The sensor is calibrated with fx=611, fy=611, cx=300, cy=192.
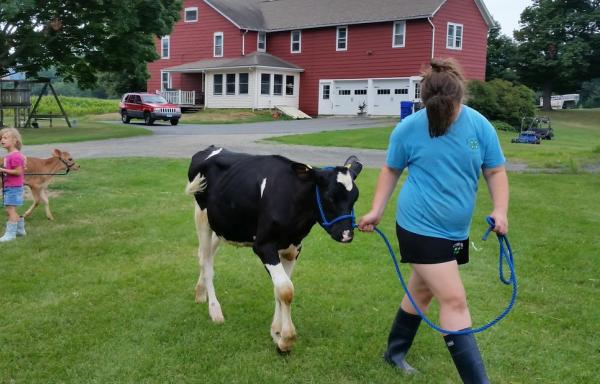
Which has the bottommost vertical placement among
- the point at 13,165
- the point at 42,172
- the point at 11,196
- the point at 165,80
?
the point at 11,196

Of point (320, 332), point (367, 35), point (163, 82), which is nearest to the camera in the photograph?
point (320, 332)

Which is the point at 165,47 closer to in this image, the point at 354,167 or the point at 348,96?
the point at 348,96

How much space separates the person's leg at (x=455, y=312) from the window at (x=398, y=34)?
122ft

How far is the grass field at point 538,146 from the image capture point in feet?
58.4

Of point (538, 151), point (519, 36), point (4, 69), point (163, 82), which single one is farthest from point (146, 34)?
point (519, 36)

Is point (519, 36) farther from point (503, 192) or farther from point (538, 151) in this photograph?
point (503, 192)

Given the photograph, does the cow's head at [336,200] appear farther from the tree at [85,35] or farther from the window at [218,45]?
the window at [218,45]

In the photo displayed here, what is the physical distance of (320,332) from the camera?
5293mm

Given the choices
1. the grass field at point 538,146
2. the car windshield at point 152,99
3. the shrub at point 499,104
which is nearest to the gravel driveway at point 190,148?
the grass field at point 538,146

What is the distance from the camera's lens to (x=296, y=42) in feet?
147

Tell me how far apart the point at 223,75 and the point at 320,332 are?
40670 mm

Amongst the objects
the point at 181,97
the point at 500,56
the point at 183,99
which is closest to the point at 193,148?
the point at 181,97

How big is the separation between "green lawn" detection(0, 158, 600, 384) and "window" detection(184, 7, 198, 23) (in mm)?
40479

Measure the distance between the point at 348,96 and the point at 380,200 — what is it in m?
38.8
